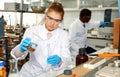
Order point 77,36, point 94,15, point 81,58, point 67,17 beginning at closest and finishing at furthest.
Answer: point 81,58 < point 77,36 < point 94,15 < point 67,17

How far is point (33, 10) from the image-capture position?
3.51m

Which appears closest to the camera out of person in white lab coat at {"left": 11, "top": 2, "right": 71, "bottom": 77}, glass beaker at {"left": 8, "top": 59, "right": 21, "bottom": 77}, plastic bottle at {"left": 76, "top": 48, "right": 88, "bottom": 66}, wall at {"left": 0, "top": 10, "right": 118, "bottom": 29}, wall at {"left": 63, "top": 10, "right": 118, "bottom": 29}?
glass beaker at {"left": 8, "top": 59, "right": 21, "bottom": 77}

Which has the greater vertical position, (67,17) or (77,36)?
(67,17)

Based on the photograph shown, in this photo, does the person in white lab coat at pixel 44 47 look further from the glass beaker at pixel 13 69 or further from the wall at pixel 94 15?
the wall at pixel 94 15

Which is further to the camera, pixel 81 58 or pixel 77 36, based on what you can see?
pixel 77 36

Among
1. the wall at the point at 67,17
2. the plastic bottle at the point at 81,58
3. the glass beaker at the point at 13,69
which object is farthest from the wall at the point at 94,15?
the glass beaker at the point at 13,69

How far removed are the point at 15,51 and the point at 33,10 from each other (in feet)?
7.28

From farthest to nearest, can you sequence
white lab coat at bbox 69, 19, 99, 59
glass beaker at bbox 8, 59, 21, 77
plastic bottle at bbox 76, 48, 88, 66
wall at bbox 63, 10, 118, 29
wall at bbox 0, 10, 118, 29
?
wall at bbox 0, 10, 118, 29, wall at bbox 63, 10, 118, 29, white lab coat at bbox 69, 19, 99, 59, plastic bottle at bbox 76, 48, 88, 66, glass beaker at bbox 8, 59, 21, 77

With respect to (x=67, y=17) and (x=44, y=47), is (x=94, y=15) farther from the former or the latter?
(x=44, y=47)

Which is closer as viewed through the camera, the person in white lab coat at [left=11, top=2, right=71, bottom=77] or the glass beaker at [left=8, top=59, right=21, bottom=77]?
the glass beaker at [left=8, top=59, right=21, bottom=77]

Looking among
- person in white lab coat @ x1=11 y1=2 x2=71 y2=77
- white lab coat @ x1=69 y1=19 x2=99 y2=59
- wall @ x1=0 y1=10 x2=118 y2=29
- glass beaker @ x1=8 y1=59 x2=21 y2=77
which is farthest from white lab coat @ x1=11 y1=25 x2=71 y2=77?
wall @ x1=0 y1=10 x2=118 y2=29

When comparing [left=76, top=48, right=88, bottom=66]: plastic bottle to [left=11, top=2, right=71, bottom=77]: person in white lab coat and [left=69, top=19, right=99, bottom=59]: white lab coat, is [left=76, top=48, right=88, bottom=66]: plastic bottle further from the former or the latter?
[left=69, top=19, right=99, bottom=59]: white lab coat

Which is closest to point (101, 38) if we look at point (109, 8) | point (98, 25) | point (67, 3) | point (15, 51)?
point (98, 25)

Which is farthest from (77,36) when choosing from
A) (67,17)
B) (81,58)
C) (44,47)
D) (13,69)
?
(13,69)
